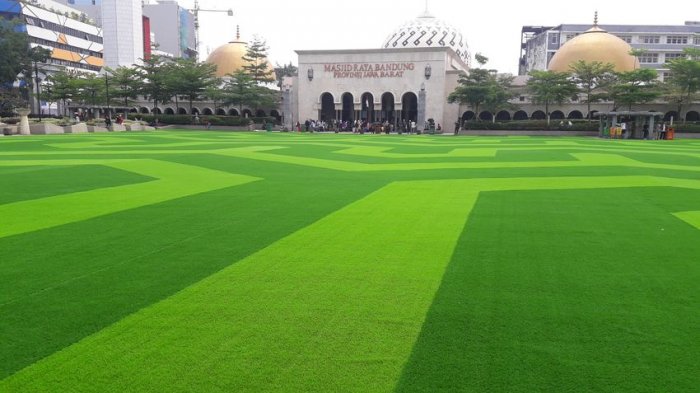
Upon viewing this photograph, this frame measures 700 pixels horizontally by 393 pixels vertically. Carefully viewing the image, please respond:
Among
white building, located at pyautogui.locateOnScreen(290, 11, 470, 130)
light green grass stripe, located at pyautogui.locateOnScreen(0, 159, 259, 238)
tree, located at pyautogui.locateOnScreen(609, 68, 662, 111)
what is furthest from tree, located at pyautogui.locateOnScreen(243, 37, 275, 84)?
light green grass stripe, located at pyautogui.locateOnScreen(0, 159, 259, 238)

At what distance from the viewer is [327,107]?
6681 centimetres

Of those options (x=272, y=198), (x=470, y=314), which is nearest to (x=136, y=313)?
(x=470, y=314)

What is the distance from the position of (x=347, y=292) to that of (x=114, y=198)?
745cm

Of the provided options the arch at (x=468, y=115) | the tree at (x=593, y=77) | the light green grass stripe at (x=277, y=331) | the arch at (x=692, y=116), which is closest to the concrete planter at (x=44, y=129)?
the arch at (x=468, y=115)

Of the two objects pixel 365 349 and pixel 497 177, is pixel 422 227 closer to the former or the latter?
pixel 365 349

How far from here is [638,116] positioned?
43.8 metres

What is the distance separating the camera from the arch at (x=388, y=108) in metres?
64.6

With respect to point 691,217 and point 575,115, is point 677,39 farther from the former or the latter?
point 691,217

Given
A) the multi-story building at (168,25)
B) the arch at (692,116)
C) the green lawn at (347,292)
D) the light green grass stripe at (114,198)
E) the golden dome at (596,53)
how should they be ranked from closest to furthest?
the green lawn at (347,292) < the light green grass stripe at (114,198) < the arch at (692,116) < the golden dome at (596,53) < the multi-story building at (168,25)

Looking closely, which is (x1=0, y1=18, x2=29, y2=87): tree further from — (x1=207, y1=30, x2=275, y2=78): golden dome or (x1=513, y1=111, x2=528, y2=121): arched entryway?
(x1=513, y1=111, x2=528, y2=121): arched entryway

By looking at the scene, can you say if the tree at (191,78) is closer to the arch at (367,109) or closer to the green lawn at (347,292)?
the arch at (367,109)

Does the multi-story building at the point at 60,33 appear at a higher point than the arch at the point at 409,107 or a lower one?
higher

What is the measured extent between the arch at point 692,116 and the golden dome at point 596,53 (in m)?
8.13

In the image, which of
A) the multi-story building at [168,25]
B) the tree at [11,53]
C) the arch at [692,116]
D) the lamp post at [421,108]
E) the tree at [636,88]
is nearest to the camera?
the tree at [636,88]
